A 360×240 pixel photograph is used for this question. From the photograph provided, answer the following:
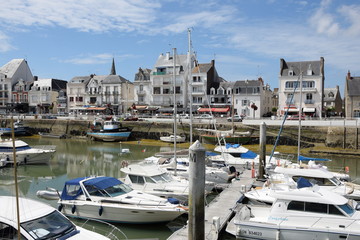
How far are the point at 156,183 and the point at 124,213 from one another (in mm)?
3434

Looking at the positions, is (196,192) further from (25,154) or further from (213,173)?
(25,154)

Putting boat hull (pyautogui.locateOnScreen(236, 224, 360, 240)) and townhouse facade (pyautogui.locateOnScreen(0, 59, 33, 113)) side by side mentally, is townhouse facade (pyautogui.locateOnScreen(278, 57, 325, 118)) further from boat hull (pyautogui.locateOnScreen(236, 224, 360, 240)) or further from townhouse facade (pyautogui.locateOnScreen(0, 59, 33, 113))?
townhouse facade (pyautogui.locateOnScreen(0, 59, 33, 113))

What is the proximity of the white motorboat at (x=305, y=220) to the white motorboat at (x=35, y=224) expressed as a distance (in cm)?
602

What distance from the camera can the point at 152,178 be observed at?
58.3ft

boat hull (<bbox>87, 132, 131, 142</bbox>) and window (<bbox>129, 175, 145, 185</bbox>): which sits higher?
window (<bbox>129, 175, 145, 185</bbox>)

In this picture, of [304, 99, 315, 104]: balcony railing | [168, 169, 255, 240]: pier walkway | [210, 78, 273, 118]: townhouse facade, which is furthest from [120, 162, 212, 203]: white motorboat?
[304, 99, 315, 104]: balcony railing

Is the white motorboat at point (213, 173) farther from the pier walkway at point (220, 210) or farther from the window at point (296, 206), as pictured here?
the window at point (296, 206)

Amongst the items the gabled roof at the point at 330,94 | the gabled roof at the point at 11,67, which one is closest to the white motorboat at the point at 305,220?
the gabled roof at the point at 330,94

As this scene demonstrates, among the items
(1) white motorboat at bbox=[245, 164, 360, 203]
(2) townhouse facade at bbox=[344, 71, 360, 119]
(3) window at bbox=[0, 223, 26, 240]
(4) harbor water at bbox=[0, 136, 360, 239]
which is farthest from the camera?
(2) townhouse facade at bbox=[344, 71, 360, 119]

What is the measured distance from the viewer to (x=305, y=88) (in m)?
54.5

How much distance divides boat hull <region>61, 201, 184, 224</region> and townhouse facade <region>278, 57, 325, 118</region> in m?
42.7

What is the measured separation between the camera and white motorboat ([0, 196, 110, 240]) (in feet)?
31.1

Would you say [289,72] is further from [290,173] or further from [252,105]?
[290,173]

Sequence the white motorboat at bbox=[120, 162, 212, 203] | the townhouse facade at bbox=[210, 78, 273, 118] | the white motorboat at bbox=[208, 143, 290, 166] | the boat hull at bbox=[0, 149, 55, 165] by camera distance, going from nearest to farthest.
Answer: the white motorboat at bbox=[120, 162, 212, 203]
the white motorboat at bbox=[208, 143, 290, 166]
the boat hull at bbox=[0, 149, 55, 165]
the townhouse facade at bbox=[210, 78, 273, 118]
